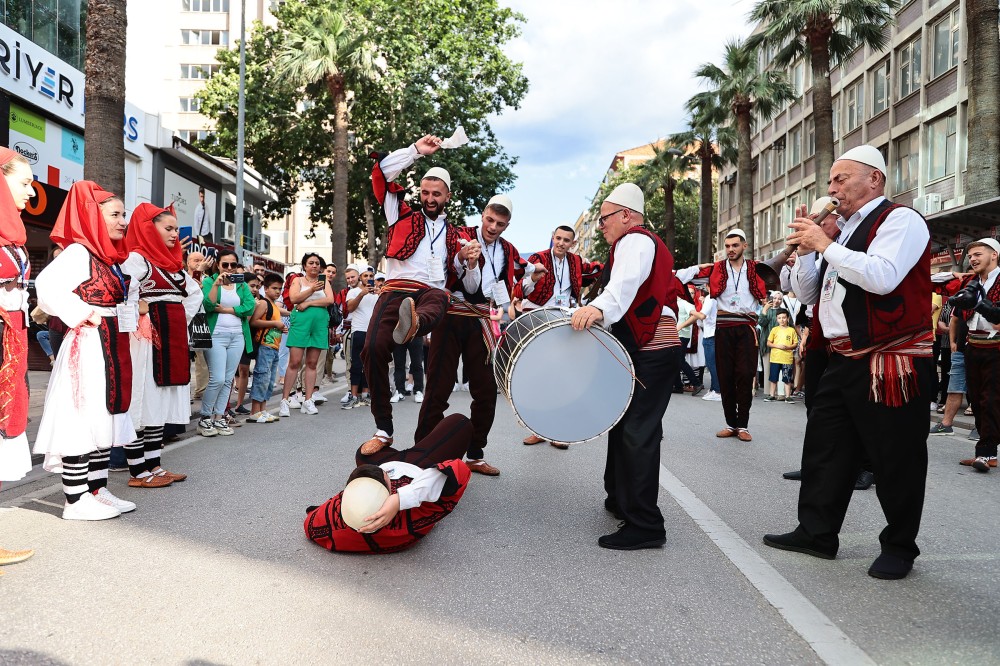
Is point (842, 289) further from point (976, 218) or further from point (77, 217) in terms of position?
point (976, 218)

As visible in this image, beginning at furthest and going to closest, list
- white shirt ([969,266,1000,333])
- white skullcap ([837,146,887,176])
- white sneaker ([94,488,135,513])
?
white shirt ([969,266,1000,333]), white sneaker ([94,488,135,513]), white skullcap ([837,146,887,176])

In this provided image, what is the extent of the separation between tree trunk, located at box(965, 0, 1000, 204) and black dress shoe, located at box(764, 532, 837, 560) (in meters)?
12.9

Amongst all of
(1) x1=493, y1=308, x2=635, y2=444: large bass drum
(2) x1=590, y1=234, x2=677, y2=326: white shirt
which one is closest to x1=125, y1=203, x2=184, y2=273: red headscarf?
(1) x1=493, y1=308, x2=635, y2=444: large bass drum

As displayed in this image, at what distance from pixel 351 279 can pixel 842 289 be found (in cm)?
896

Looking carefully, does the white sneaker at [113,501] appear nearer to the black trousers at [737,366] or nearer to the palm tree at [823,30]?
the black trousers at [737,366]

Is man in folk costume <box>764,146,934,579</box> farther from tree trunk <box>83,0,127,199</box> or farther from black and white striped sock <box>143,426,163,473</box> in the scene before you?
tree trunk <box>83,0,127,199</box>

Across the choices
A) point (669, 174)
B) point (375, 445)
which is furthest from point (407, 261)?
point (669, 174)

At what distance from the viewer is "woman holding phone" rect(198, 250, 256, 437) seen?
8.34 m

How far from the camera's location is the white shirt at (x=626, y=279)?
4320mm

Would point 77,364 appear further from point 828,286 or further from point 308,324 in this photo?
point 308,324

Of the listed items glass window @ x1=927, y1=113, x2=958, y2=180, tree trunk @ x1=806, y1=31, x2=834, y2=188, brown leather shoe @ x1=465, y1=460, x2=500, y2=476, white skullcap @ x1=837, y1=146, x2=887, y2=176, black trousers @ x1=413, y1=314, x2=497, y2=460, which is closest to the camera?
white skullcap @ x1=837, y1=146, x2=887, y2=176

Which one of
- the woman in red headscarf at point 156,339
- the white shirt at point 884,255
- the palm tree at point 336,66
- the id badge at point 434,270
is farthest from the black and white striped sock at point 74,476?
the palm tree at point 336,66

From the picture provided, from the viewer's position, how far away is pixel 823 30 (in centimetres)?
2303

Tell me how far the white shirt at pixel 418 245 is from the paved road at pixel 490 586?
1.64 m
